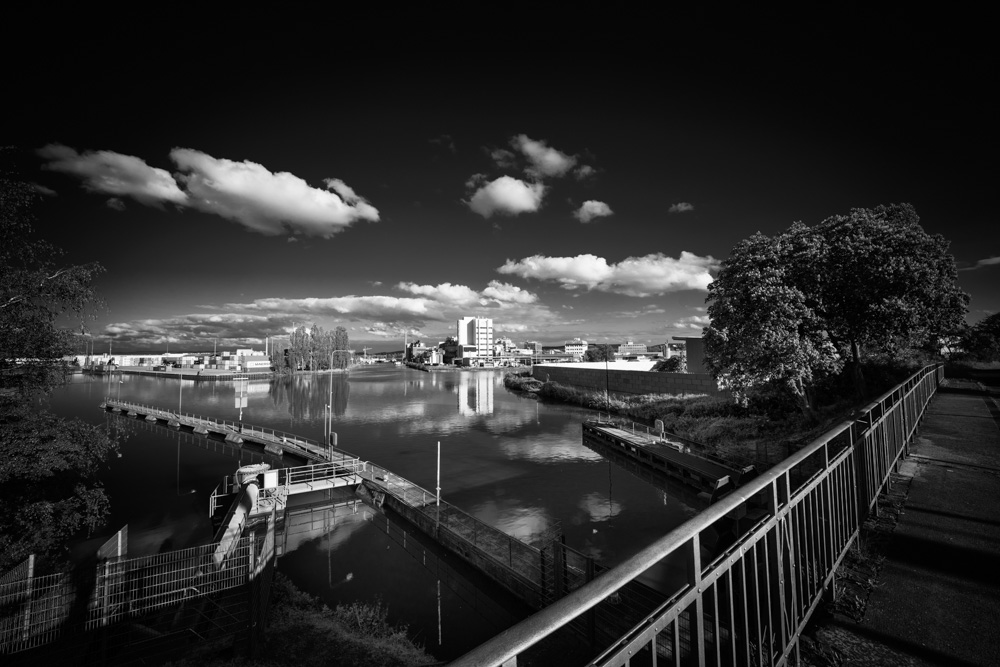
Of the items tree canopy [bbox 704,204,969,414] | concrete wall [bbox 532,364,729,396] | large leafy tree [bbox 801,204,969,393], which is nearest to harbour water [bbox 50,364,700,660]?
tree canopy [bbox 704,204,969,414]

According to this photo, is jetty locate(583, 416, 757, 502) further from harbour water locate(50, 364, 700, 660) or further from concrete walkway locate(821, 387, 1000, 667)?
concrete walkway locate(821, 387, 1000, 667)

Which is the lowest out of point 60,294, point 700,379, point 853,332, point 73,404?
point 73,404

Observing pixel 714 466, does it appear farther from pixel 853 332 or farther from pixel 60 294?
pixel 60 294

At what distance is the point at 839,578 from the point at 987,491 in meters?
3.74

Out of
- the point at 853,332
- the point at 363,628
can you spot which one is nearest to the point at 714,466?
the point at 853,332

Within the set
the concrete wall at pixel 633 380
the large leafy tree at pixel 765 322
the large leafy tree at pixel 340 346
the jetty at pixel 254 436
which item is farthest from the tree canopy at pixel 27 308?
the large leafy tree at pixel 340 346

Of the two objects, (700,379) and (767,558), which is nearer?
(767,558)

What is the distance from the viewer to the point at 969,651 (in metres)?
2.65

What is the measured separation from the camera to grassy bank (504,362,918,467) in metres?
18.6

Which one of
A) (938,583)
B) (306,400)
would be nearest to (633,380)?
(938,583)

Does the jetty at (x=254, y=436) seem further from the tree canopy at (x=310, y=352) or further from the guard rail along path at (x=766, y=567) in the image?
the tree canopy at (x=310, y=352)

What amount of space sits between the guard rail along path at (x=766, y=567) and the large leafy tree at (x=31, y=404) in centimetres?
1575

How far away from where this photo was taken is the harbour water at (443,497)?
40.6 feet

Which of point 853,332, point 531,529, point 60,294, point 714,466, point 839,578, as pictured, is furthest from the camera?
point 714,466
